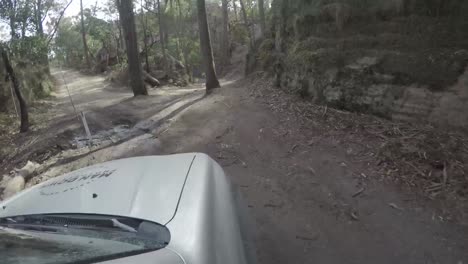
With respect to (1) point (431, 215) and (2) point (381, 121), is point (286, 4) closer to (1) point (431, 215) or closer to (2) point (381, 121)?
(2) point (381, 121)

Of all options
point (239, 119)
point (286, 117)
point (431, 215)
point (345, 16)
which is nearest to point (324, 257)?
point (431, 215)

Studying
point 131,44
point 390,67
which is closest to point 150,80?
point 131,44

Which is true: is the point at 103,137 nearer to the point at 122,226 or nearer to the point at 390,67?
the point at 390,67

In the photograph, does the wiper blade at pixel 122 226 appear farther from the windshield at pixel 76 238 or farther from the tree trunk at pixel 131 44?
the tree trunk at pixel 131 44

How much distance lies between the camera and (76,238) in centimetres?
165

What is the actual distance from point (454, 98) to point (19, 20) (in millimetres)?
11942

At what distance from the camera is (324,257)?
3.71 metres

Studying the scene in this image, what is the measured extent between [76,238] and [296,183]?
4.00m

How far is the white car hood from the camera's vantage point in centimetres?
187

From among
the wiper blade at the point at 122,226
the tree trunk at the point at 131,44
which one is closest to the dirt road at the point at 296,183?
the wiper blade at the point at 122,226

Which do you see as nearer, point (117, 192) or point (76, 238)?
point (76, 238)

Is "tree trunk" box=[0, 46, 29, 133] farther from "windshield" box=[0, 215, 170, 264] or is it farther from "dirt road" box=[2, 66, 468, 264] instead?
"windshield" box=[0, 215, 170, 264]

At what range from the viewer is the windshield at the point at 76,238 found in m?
1.44

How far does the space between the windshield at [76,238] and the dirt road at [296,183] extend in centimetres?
226
